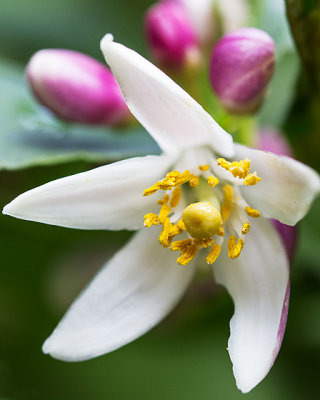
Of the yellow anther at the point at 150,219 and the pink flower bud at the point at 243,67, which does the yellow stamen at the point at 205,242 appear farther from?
the pink flower bud at the point at 243,67

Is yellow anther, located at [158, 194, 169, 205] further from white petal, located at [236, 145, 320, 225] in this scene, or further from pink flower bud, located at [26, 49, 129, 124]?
pink flower bud, located at [26, 49, 129, 124]

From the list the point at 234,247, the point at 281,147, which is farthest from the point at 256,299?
the point at 281,147

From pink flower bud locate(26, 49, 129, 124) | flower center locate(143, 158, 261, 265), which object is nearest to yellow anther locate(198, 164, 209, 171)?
flower center locate(143, 158, 261, 265)

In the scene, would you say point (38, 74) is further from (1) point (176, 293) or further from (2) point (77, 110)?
(1) point (176, 293)

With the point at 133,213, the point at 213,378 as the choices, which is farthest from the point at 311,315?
the point at 133,213

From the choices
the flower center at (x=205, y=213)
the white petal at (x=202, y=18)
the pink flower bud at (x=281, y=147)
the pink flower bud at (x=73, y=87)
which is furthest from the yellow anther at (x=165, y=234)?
the white petal at (x=202, y=18)
